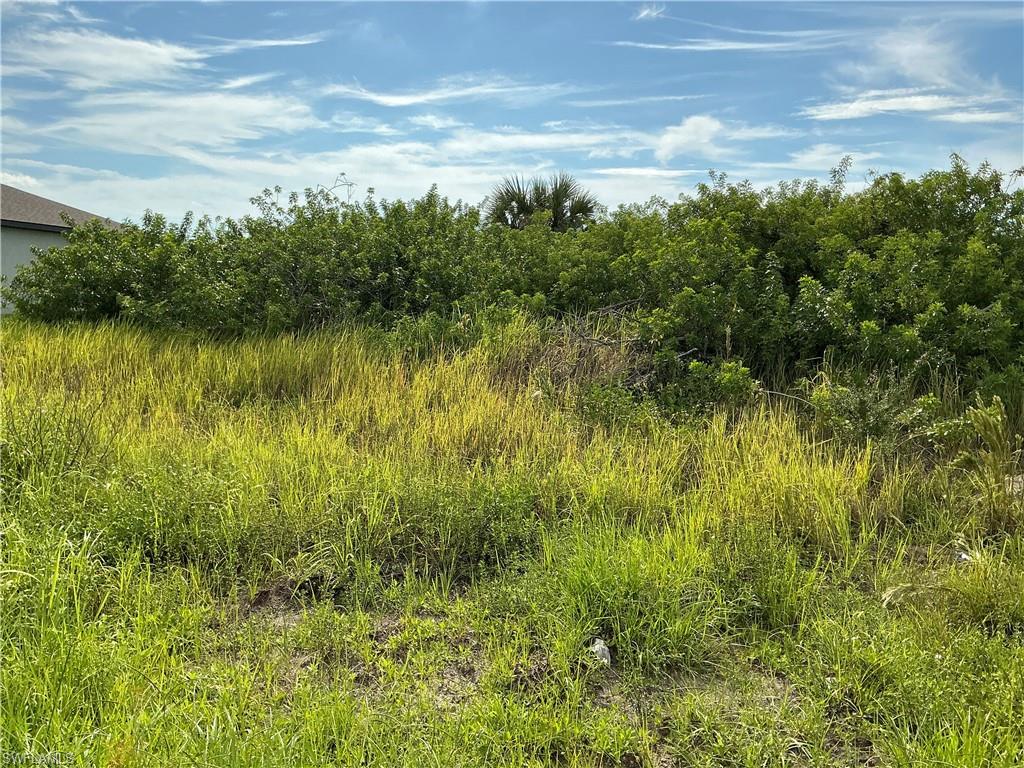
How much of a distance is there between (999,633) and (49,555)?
14.2 feet

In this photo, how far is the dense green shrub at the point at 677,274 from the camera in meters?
6.59

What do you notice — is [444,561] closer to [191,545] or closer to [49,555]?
[191,545]

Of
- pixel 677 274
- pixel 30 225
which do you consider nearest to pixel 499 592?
pixel 677 274

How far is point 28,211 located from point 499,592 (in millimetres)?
25516

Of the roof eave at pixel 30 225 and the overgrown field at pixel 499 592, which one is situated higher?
the roof eave at pixel 30 225

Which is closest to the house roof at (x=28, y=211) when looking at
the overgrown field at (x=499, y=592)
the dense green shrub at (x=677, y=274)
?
the dense green shrub at (x=677, y=274)

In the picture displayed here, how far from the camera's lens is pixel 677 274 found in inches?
292

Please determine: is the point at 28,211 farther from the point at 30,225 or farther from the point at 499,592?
the point at 499,592

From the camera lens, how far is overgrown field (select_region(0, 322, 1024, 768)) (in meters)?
2.66

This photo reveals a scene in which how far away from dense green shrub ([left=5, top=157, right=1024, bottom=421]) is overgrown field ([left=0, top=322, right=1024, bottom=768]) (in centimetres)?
144

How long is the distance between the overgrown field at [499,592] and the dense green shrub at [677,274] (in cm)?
144

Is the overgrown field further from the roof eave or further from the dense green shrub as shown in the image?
the roof eave

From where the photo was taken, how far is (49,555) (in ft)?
11.5

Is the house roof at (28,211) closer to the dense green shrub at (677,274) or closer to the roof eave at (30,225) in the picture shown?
the roof eave at (30,225)
